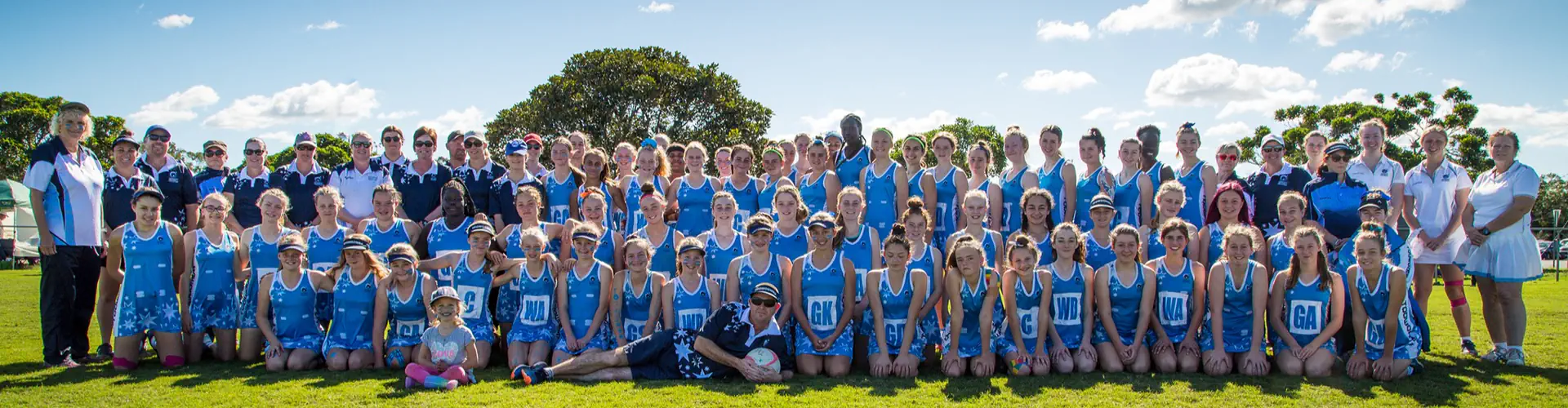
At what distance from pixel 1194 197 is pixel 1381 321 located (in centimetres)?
176

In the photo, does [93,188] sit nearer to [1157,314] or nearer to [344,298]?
[344,298]

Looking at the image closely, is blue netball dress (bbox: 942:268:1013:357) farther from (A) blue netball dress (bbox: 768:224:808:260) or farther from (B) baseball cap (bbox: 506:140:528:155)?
(B) baseball cap (bbox: 506:140:528:155)

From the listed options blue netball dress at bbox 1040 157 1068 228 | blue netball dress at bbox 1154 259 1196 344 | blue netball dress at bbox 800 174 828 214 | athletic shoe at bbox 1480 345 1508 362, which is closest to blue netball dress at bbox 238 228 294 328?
blue netball dress at bbox 800 174 828 214

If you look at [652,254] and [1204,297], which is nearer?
[1204,297]

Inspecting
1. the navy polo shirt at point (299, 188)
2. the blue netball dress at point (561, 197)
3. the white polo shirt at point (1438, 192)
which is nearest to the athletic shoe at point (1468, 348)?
the white polo shirt at point (1438, 192)

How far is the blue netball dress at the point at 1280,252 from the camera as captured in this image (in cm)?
637

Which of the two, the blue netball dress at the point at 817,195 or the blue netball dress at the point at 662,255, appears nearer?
the blue netball dress at the point at 662,255

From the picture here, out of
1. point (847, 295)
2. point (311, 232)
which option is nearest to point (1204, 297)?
point (847, 295)

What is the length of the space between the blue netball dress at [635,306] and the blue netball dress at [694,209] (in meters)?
1.37

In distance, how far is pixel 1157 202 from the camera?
6672 millimetres

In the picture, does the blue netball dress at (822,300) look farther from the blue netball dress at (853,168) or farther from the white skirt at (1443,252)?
the white skirt at (1443,252)

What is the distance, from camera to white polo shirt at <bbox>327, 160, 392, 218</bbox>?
24.8ft

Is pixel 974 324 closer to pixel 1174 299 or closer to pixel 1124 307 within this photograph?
pixel 1124 307

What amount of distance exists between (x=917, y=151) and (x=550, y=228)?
3091 millimetres
